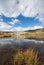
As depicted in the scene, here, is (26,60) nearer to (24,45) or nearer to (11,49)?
(11,49)

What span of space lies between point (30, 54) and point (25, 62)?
39 cm

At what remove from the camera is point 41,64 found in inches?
263

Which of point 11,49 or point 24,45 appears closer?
point 11,49

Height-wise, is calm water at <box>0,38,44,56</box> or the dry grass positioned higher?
calm water at <box>0,38,44,56</box>

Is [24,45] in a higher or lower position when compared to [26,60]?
higher

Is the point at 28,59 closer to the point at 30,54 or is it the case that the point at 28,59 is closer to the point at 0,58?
the point at 30,54

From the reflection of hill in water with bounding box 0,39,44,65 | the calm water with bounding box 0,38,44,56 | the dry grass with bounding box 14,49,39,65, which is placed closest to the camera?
the dry grass with bounding box 14,49,39,65

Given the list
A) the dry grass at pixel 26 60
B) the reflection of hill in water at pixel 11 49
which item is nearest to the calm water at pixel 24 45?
the reflection of hill in water at pixel 11 49

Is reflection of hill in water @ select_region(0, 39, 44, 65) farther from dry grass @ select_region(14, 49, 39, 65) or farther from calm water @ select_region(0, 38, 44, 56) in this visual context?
dry grass @ select_region(14, 49, 39, 65)

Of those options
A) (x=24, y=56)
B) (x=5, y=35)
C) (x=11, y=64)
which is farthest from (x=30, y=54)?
(x=5, y=35)

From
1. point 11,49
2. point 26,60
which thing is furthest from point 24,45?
point 26,60

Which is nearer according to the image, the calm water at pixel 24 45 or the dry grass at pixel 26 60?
the dry grass at pixel 26 60

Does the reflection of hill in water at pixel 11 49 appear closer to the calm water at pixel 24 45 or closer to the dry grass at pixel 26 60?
the calm water at pixel 24 45

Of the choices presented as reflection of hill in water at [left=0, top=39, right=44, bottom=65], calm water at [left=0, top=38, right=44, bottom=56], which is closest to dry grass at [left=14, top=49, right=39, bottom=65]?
reflection of hill in water at [left=0, top=39, right=44, bottom=65]
